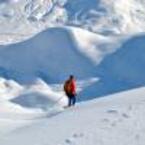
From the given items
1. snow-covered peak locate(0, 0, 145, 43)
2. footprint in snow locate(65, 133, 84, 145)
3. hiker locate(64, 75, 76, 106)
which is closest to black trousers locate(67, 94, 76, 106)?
hiker locate(64, 75, 76, 106)

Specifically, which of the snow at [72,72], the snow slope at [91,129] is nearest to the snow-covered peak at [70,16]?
the snow at [72,72]

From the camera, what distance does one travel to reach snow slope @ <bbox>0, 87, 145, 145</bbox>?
11945 mm

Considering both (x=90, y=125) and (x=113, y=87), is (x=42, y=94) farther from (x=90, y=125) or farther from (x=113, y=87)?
(x=90, y=125)

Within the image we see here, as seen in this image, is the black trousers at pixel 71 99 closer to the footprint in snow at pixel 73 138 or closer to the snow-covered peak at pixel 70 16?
the footprint in snow at pixel 73 138

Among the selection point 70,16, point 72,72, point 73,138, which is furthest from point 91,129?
point 70,16

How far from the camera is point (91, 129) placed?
1256cm

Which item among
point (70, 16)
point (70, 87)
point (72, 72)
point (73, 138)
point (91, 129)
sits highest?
point (70, 16)

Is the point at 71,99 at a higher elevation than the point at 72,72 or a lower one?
lower

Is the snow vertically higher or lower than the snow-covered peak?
lower

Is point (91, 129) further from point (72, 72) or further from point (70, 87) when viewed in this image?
point (72, 72)

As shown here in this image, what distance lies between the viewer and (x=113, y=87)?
40469 mm

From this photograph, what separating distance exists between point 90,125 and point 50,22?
48.6 metres

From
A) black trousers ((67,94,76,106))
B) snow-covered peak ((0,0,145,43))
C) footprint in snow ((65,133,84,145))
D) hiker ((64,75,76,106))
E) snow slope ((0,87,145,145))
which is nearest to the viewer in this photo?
snow slope ((0,87,145,145))

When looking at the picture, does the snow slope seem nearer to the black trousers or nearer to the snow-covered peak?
the black trousers
